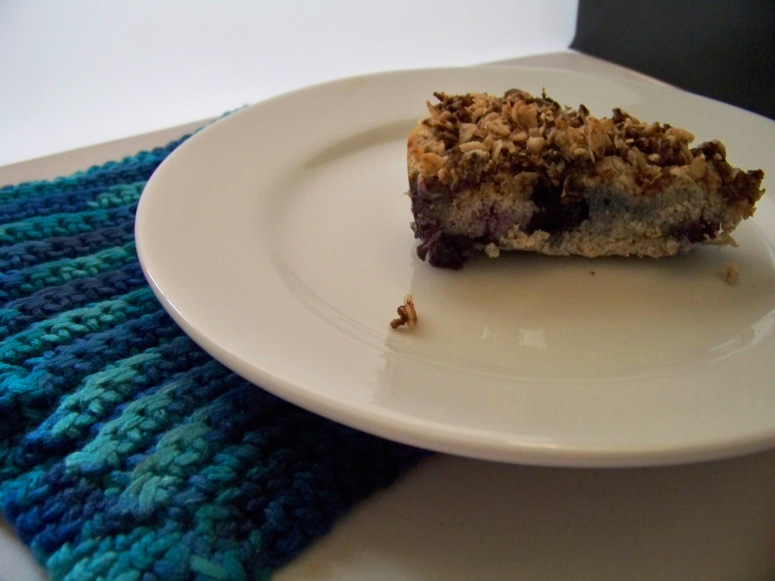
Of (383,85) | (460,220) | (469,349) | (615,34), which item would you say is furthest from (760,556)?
(615,34)

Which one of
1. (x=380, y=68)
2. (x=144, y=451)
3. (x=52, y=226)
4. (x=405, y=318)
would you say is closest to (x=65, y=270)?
(x=52, y=226)

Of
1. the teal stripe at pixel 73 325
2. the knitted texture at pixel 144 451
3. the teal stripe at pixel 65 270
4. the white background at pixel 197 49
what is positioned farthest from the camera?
the white background at pixel 197 49

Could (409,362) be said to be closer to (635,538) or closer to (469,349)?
(469,349)

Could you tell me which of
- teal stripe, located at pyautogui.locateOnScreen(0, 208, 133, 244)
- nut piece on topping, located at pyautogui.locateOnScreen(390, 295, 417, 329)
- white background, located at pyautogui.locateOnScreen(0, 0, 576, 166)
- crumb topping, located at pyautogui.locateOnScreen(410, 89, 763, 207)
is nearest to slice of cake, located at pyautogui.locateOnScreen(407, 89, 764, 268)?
crumb topping, located at pyautogui.locateOnScreen(410, 89, 763, 207)

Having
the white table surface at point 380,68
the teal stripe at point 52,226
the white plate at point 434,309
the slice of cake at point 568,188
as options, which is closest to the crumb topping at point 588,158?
the slice of cake at point 568,188

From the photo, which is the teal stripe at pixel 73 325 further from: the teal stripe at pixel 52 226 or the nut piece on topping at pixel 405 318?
the nut piece on topping at pixel 405 318

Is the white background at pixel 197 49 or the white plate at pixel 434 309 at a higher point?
the white background at pixel 197 49

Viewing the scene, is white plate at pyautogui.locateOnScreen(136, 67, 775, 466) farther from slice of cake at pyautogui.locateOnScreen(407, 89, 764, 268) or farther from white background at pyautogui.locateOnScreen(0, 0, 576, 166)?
white background at pyautogui.locateOnScreen(0, 0, 576, 166)
